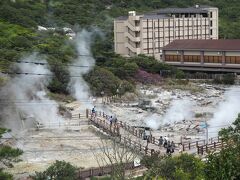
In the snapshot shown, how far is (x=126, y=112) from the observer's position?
126 ft

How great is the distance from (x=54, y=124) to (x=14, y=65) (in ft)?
31.3

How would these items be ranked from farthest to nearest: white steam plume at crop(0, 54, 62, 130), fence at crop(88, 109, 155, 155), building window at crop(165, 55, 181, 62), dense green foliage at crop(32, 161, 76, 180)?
building window at crop(165, 55, 181, 62)
white steam plume at crop(0, 54, 62, 130)
fence at crop(88, 109, 155, 155)
dense green foliage at crop(32, 161, 76, 180)

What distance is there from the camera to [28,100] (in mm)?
37312

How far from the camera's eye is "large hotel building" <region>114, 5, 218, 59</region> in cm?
5941

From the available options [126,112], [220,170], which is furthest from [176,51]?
[220,170]

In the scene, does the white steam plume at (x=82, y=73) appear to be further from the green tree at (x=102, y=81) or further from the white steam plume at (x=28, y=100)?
the white steam plume at (x=28, y=100)

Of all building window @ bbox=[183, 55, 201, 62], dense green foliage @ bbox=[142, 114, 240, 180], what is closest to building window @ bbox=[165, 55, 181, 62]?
building window @ bbox=[183, 55, 201, 62]

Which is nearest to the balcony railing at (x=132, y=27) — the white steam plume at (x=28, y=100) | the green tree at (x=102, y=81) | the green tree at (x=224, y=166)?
the green tree at (x=102, y=81)

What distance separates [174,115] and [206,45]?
22009 mm

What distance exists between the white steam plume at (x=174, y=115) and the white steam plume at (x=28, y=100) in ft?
20.3

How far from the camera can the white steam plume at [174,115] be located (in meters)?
34.6

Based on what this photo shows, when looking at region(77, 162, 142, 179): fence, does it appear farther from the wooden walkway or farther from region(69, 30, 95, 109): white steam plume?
region(69, 30, 95, 109): white steam plume

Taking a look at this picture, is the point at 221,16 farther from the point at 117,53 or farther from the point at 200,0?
the point at 117,53

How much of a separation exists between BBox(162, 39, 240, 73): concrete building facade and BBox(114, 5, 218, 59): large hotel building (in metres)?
2.13
